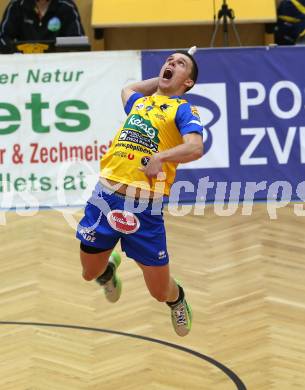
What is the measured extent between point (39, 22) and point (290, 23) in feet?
11.8

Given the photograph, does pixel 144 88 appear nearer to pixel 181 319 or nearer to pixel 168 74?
pixel 168 74

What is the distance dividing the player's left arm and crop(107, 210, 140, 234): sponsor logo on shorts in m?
0.53

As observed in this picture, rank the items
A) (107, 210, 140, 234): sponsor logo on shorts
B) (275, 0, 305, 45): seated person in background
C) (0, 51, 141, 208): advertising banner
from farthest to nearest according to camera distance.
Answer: (275, 0, 305, 45): seated person in background → (0, 51, 141, 208): advertising banner → (107, 210, 140, 234): sponsor logo on shorts

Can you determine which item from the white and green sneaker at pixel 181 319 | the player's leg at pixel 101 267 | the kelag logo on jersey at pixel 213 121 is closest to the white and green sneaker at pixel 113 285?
the player's leg at pixel 101 267

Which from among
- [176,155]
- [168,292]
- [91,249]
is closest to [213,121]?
[168,292]

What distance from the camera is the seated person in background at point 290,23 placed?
46.7 feet

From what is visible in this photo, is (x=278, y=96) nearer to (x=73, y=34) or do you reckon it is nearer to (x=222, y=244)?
(x=222, y=244)

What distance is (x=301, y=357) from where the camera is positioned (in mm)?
8148

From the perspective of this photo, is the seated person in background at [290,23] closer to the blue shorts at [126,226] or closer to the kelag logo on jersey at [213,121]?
the kelag logo on jersey at [213,121]

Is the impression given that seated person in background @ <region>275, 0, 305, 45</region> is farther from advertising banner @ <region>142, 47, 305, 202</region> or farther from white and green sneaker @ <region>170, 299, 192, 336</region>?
white and green sneaker @ <region>170, 299, 192, 336</region>

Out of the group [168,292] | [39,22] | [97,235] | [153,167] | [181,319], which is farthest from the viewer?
[39,22]

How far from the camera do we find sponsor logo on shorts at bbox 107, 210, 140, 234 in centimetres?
729

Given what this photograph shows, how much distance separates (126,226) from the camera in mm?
7305

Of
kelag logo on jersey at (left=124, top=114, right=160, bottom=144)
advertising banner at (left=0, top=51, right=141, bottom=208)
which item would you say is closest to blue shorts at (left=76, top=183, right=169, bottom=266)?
kelag logo on jersey at (left=124, top=114, right=160, bottom=144)
